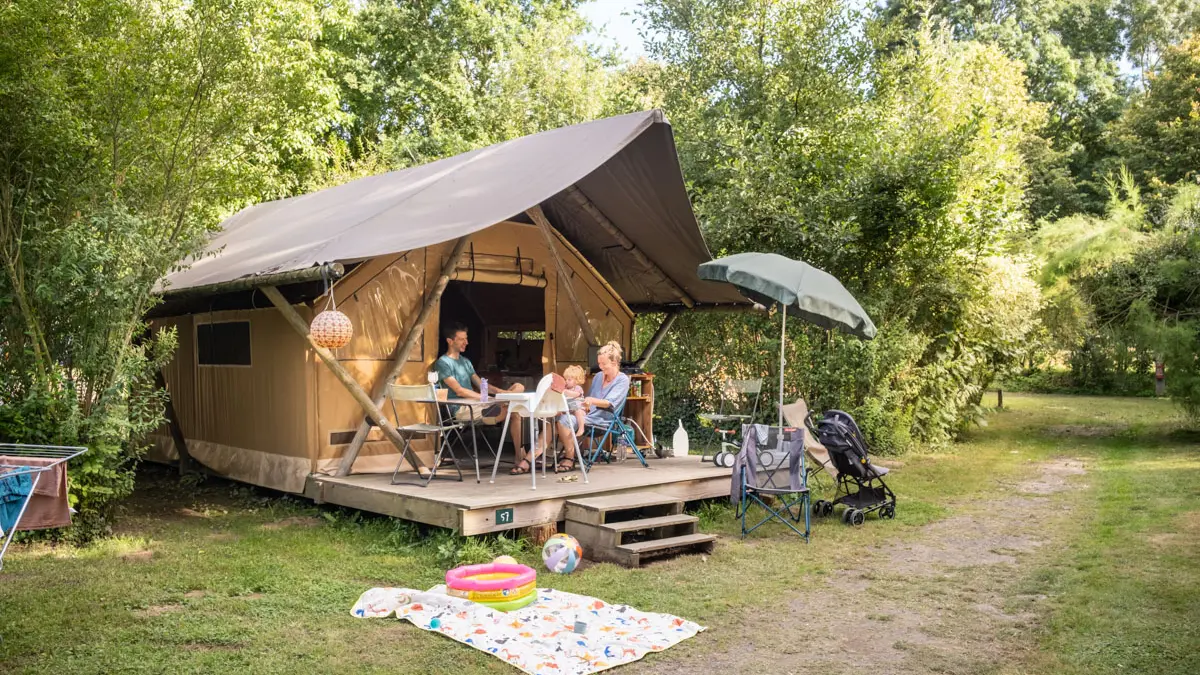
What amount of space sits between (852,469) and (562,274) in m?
2.81

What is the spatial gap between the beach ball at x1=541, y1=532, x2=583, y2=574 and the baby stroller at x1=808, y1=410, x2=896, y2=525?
84.5 inches

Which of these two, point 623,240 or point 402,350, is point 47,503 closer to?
point 402,350

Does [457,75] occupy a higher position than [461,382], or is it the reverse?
[457,75]

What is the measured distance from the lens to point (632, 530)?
5.27 metres

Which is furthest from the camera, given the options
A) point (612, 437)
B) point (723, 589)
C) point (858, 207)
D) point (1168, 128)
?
point (1168, 128)

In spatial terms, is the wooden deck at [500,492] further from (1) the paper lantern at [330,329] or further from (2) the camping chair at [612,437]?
(1) the paper lantern at [330,329]

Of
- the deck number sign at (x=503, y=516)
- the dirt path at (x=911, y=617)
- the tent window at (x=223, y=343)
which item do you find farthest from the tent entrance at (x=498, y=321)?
the dirt path at (x=911, y=617)

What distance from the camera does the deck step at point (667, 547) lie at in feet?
16.6

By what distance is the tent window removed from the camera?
726 centimetres

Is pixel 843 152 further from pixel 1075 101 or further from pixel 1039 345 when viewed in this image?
pixel 1075 101

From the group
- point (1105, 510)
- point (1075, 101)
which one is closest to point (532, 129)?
point (1105, 510)

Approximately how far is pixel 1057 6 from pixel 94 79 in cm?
2473

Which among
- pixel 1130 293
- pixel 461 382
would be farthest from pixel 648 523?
pixel 1130 293

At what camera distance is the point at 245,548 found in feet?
17.3
